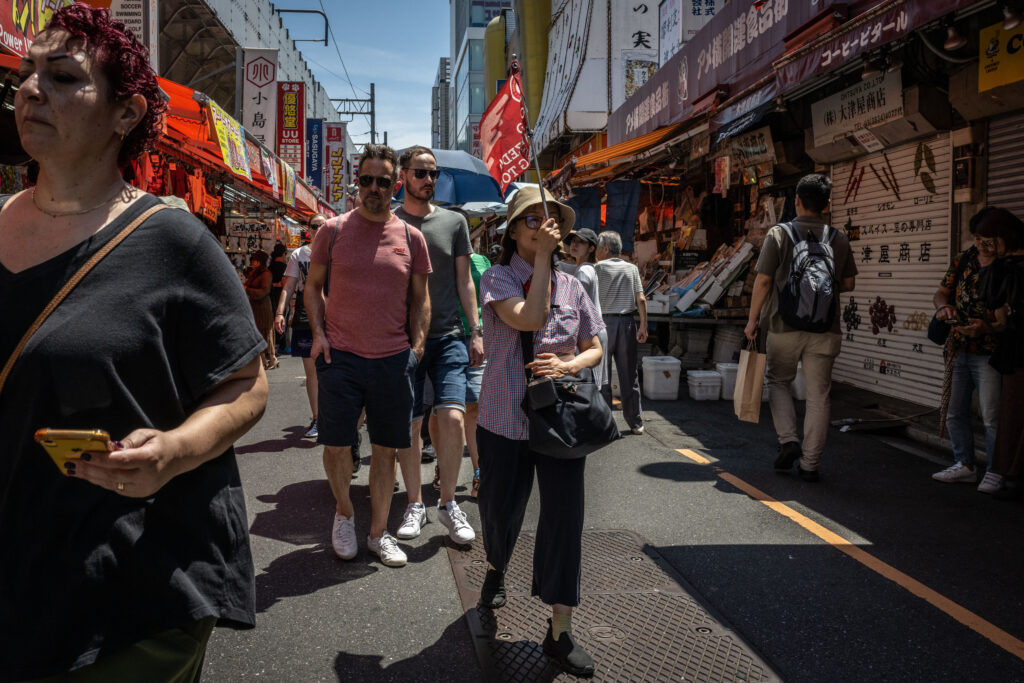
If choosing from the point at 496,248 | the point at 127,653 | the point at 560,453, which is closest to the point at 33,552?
the point at 127,653

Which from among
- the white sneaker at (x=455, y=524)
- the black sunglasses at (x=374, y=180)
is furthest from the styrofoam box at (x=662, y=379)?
the black sunglasses at (x=374, y=180)

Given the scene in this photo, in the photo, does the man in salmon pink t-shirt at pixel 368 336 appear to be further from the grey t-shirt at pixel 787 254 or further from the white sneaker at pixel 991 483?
the white sneaker at pixel 991 483

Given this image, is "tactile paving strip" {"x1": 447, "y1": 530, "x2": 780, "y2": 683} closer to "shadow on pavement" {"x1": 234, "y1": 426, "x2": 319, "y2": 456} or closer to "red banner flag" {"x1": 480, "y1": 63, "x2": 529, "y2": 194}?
"red banner flag" {"x1": 480, "y1": 63, "x2": 529, "y2": 194}

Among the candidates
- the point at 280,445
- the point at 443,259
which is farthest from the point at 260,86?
the point at 443,259

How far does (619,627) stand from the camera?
328 cm

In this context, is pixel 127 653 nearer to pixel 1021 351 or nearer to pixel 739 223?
pixel 1021 351

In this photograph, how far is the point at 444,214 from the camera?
182 inches

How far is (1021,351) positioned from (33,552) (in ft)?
19.2

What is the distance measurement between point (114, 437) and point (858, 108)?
9264mm

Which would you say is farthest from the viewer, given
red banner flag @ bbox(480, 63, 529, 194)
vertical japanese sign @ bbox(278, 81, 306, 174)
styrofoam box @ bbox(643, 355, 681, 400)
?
vertical japanese sign @ bbox(278, 81, 306, 174)

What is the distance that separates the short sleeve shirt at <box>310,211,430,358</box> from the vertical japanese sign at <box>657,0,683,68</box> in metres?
13.0

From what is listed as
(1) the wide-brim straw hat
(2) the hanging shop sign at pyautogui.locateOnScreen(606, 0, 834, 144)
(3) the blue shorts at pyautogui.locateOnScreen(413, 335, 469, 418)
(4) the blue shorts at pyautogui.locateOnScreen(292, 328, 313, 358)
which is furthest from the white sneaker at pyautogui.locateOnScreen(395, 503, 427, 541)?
(2) the hanging shop sign at pyautogui.locateOnScreen(606, 0, 834, 144)

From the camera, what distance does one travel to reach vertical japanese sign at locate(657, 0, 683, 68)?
1589 cm

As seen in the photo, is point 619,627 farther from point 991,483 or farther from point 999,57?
point 999,57
